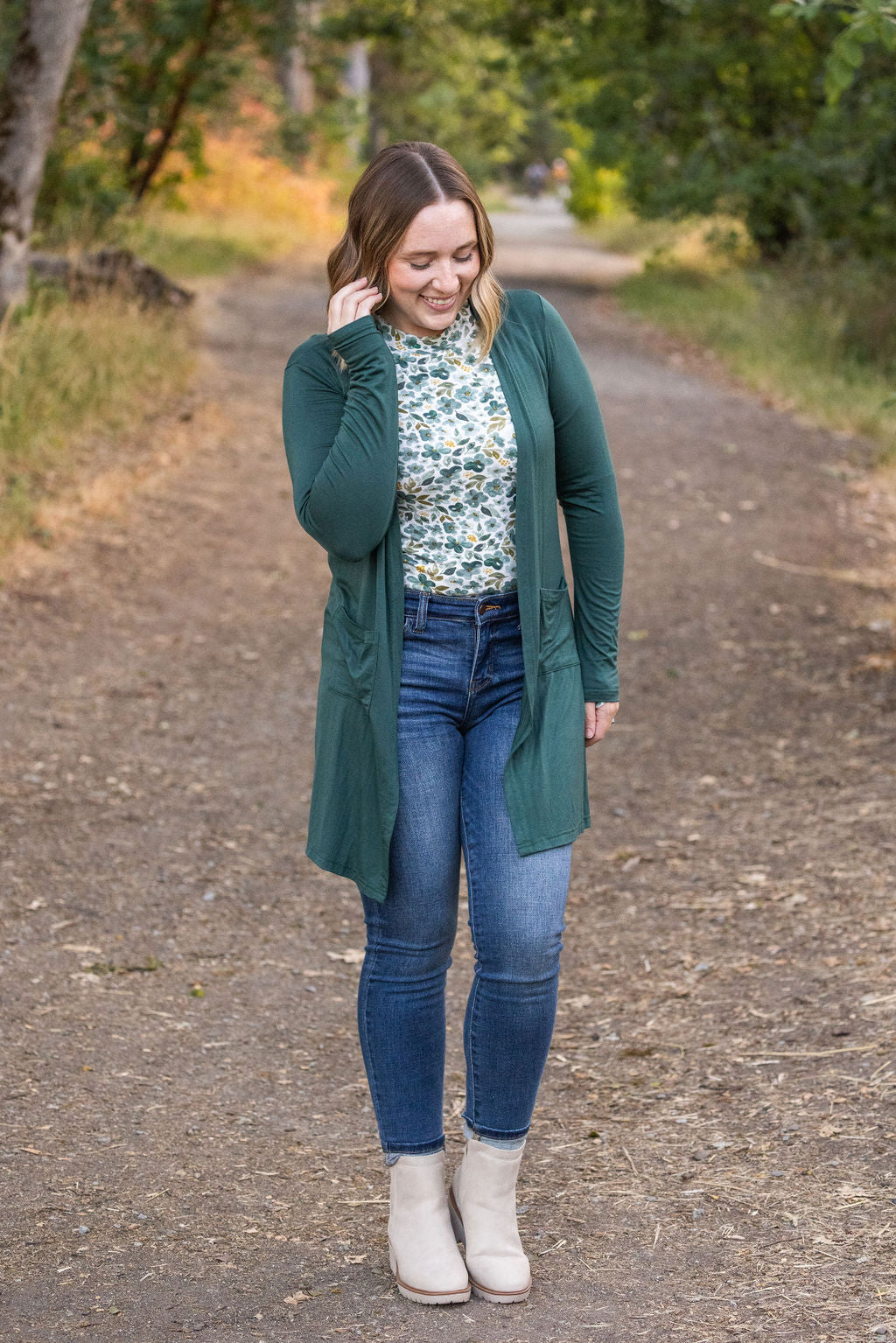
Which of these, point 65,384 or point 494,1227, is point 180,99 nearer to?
point 65,384

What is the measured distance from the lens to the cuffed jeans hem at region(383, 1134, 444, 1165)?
102 inches

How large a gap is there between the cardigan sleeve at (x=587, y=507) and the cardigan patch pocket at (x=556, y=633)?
5 cm

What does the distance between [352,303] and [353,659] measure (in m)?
0.58

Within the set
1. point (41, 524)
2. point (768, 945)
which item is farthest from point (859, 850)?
point (41, 524)

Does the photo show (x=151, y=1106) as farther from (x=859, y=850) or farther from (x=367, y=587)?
(x=859, y=850)

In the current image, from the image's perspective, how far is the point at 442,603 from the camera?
2436 mm

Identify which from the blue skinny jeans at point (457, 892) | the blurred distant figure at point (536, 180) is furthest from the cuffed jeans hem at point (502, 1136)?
the blurred distant figure at point (536, 180)

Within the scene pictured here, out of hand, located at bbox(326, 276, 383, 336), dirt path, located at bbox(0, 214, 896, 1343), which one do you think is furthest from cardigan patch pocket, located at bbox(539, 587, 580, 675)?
dirt path, located at bbox(0, 214, 896, 1343)

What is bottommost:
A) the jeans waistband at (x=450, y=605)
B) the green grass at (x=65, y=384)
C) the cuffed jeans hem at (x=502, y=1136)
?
the green grass at (x=65, y=384)

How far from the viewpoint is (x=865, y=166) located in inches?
517

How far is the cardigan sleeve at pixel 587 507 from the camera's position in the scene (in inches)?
99.0

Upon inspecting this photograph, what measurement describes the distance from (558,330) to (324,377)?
41 centimetres

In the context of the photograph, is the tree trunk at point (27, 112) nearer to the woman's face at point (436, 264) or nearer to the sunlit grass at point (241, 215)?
the sunlit grass at point (241, 215)

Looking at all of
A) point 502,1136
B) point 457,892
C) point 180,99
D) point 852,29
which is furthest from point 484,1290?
point 180,99
